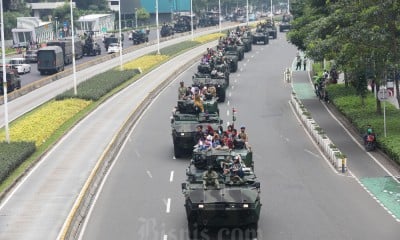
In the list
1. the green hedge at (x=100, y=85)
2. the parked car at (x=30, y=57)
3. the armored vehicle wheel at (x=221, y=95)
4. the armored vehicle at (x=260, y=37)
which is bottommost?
the armored vehicle wheel at (x=221, y=95)

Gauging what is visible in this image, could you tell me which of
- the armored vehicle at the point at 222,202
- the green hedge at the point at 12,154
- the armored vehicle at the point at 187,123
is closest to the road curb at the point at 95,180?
the armored vehicle at the point at 187,123

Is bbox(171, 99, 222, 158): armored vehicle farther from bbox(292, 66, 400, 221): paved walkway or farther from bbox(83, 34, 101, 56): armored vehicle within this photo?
bbox(83, 34, 101, 56): armored vehicle

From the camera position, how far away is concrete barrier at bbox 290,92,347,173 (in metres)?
39.3

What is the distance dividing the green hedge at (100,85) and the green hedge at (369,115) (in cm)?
1780

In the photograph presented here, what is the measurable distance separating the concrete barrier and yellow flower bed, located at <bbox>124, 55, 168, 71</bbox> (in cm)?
3085

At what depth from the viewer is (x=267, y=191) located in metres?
35.5

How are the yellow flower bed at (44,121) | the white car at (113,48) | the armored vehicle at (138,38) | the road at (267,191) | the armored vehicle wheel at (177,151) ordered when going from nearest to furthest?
the road at (267,191) → the armored vehicle wheel at (177,151) → the yellow flower bed at (44,121) → the white car at (113,48) → the armored vehicle at (138,38)

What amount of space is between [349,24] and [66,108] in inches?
804

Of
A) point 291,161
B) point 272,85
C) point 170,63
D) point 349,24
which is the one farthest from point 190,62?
point 291,161

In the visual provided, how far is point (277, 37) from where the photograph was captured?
135 meters

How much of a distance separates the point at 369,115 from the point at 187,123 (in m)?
13.4

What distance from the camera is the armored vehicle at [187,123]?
41.8 metres

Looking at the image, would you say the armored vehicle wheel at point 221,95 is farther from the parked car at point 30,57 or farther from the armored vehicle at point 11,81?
the parked car at point 30,57

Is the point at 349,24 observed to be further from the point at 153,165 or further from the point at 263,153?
the point at 153,165
